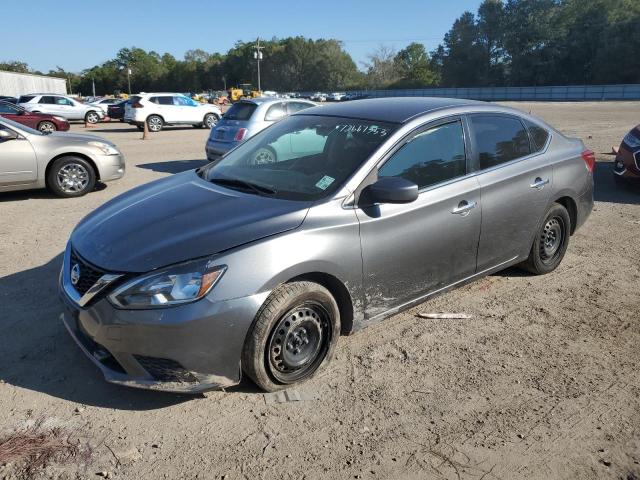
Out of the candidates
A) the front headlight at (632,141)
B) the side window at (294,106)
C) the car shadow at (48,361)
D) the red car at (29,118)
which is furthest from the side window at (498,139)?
the red car at (29,118)

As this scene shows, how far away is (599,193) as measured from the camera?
8.98m

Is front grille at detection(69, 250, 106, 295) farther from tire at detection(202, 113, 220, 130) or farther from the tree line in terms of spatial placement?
the tree line

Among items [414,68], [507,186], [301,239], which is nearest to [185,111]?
[507,186]

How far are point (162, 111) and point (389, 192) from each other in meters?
21.5

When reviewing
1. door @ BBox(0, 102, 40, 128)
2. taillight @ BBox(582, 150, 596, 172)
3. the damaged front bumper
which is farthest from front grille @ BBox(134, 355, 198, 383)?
door @ BBox(0, 102, 40, 128)

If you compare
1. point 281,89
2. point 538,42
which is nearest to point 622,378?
point 538,42

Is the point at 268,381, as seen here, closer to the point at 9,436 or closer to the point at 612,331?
the point at 9,436

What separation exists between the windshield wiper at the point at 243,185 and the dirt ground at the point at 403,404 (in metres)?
1.26

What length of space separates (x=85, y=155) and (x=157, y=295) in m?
6.87

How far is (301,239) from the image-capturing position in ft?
10.3

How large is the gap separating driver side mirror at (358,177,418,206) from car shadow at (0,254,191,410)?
1652mm

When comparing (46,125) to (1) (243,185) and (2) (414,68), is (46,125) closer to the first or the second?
(1) (243,185)

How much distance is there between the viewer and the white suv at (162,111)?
73.9ft

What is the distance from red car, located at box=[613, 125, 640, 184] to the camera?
28.6 feet
